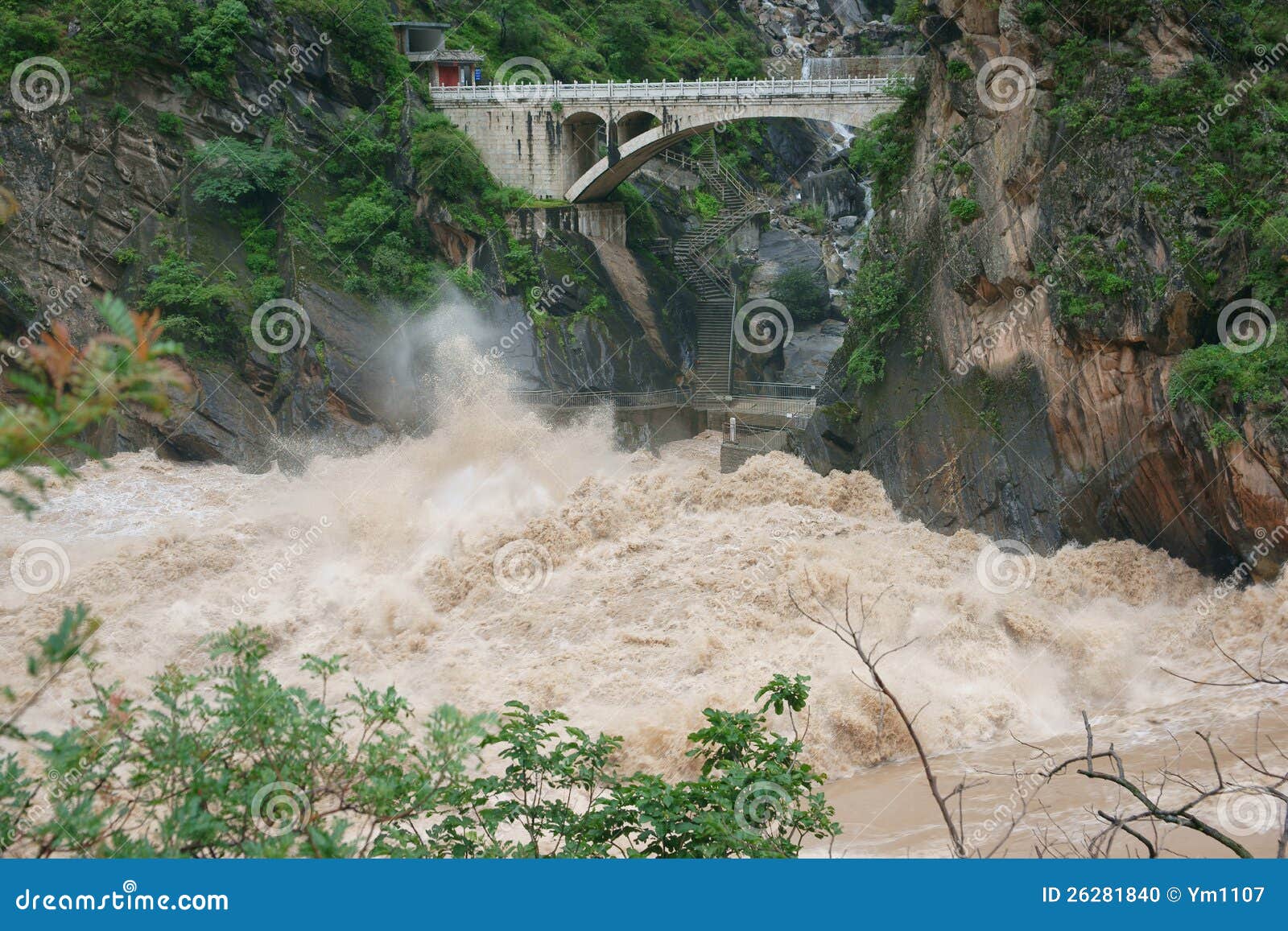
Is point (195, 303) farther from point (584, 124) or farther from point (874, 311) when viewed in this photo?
point (874, 311)

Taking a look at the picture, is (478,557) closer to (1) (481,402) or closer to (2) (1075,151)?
(1) (481,402)

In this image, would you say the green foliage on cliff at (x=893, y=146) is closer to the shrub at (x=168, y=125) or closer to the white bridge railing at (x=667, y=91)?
the white bridge railing at (x=667, y=91)

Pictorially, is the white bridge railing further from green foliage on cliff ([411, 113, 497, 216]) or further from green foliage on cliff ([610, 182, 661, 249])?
green foliage on cliff ([610, 182, 661, 249])

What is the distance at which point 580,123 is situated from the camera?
29.5m

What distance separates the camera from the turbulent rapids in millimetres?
A: 14594

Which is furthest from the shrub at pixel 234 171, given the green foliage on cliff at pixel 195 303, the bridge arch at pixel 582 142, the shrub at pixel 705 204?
the shrub at pixel 705 204

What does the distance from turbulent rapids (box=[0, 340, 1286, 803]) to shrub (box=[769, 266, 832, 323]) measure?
25.8ft

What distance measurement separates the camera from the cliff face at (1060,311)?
15539 mm

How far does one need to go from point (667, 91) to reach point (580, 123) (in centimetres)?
313

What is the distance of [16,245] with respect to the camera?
2403cm

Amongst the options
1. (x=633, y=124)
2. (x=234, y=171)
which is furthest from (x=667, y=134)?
(x=234, y=171)

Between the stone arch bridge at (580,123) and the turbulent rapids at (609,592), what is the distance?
795 cm

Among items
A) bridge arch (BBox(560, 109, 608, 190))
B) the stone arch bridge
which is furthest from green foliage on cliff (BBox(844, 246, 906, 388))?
bridge arch (BBox(560, 109, 608, 190))

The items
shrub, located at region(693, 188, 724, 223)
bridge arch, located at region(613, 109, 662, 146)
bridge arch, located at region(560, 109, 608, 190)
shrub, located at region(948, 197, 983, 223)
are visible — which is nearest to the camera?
shrub, located at region(948, 197, 983, 223)
